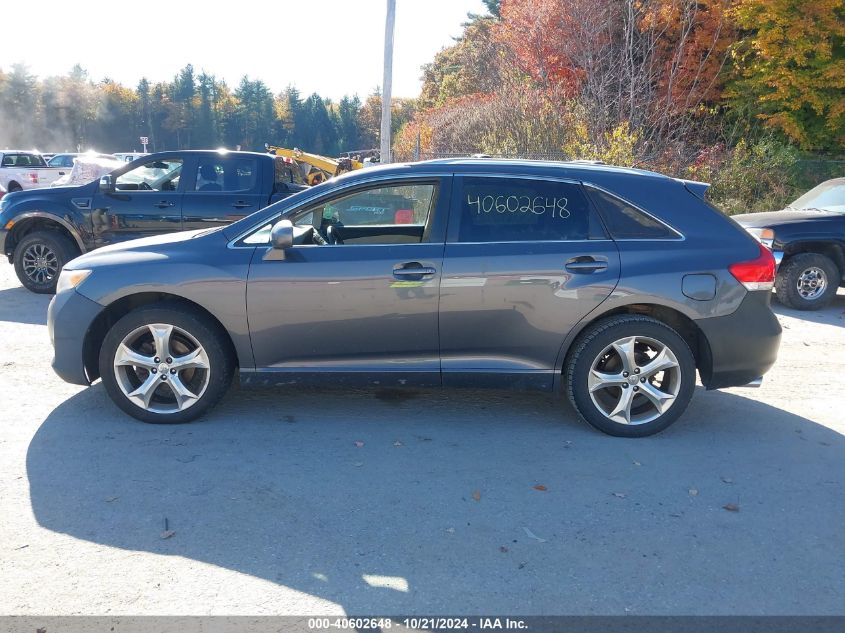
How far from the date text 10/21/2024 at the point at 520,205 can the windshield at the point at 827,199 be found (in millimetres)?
6666

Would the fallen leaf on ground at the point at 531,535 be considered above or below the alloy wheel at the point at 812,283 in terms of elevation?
below

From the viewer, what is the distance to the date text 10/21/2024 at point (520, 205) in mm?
4781

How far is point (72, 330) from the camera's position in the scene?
4812 millimetres

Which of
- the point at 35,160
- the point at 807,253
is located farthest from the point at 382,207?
the point at 35,160

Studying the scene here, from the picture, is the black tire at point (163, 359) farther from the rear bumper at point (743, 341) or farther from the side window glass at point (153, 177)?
the side window glass at point (153, 177)

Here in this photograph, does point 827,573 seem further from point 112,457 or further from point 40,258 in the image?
point 40,258

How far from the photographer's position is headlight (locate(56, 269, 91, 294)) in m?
4.85

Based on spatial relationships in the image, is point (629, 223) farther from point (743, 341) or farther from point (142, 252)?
point (142, 252)

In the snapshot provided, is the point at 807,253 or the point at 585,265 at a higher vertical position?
the point at 585,265

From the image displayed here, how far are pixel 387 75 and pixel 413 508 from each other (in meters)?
13.0

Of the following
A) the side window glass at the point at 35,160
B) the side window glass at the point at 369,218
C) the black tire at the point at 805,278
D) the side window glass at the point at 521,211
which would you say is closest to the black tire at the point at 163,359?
the side window glass at the point at 369,218

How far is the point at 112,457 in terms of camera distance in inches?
170

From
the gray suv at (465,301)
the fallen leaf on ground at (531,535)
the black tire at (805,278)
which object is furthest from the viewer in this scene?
the black tire at (805,278)

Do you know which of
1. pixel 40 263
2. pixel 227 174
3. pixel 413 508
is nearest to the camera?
pixel 413 508
